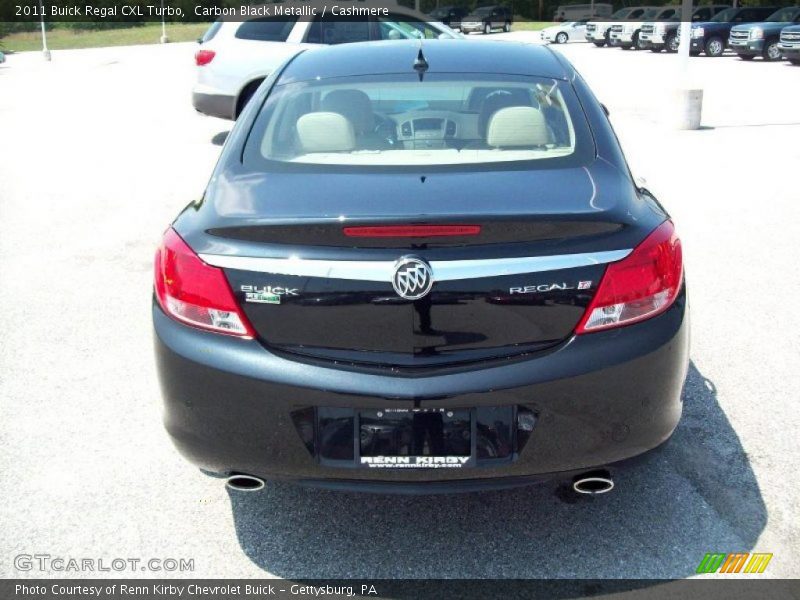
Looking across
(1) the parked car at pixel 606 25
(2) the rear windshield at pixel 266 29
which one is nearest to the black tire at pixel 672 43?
(1) the parked car at pixel 606 25

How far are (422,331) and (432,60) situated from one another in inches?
69.0

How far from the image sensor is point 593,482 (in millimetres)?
2789

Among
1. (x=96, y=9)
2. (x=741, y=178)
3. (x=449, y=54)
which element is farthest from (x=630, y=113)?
(x=96, y=9)

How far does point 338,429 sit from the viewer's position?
2.58m

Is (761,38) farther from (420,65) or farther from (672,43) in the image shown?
(420,65)

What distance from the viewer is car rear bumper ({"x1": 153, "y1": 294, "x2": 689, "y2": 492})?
8.31 feet

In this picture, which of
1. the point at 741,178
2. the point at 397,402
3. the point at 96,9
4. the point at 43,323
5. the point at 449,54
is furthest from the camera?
the point at 96,9

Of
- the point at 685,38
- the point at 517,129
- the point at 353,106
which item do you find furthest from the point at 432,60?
the point at 685,38

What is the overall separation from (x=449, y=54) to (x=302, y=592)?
2423mm

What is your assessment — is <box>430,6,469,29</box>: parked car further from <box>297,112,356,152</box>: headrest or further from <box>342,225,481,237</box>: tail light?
<box>342,225,481,237</box>: tail light

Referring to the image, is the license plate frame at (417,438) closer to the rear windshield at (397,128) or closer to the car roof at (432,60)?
the rear windshield at (397,128)

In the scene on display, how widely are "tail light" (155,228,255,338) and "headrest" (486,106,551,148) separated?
130 centimetres

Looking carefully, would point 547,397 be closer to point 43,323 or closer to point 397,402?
point 397,402

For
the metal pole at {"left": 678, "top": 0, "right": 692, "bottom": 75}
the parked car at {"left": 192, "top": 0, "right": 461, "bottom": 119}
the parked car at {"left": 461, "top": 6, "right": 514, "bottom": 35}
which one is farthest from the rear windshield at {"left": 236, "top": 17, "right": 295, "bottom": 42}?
the parked car at {"left": 461, "top": 6, "right": 514, "bottom": 35}
